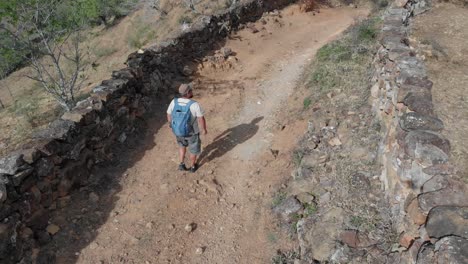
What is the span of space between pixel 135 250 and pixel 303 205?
2349mm

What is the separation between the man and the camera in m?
6.00

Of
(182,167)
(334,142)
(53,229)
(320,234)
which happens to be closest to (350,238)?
(320,234)

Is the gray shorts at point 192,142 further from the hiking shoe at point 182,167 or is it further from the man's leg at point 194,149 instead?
the hiking shoe at point 182,167

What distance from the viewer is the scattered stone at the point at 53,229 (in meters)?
5.24

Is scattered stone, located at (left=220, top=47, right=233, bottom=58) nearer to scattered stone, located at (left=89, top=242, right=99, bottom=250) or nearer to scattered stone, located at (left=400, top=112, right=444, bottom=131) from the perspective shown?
scattered stone, located at (left=89, top=242, right=99, bottom=250)

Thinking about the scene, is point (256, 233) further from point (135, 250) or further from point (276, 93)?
point (276, 93)

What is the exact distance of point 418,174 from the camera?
3.82m

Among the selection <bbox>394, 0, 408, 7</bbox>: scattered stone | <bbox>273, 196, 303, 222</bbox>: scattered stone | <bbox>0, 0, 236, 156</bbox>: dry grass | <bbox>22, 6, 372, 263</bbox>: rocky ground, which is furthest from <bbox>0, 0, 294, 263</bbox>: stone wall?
<bbox>394, 0, 408, 7</bbox>: scattered stone

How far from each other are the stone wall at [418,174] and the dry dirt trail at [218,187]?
1.64 metres

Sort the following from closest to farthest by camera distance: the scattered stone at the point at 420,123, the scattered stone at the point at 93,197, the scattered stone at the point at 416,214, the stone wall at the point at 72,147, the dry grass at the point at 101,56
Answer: the scattered stone at the point at 416,214 < the scattered stone at the point at 420,123 < the stone wall at the point at 72,147 < the scattered stone at the point at 93,197 < the dry grass at the point at 101,56

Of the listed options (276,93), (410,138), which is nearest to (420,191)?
(410,138)

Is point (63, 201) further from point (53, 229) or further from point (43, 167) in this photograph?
point (43, 167)

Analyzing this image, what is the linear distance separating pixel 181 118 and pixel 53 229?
233cm

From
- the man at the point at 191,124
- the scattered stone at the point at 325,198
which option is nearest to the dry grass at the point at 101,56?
the man at the point at 191,124
